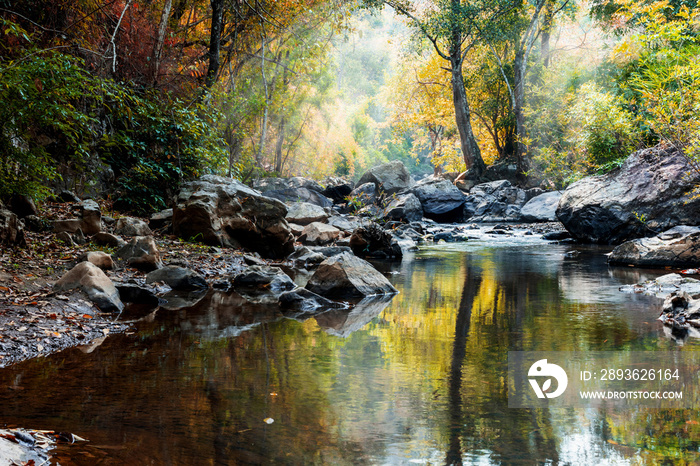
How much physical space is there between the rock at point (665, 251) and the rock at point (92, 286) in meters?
8.22

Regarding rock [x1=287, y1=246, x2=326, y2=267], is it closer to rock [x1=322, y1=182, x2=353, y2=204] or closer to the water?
the water

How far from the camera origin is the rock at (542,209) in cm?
1870

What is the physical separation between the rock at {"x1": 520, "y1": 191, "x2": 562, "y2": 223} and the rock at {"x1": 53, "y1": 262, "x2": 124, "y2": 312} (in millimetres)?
Result: 16388

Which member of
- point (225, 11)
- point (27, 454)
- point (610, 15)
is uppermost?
point (610, 15)

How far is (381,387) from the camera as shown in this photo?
11.1ft

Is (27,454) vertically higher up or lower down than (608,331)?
lower down

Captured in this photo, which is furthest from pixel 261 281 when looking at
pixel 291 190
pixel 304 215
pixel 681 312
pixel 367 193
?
pixel 291 190

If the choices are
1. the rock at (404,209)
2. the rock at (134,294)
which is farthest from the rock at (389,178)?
the rock at (134,294)

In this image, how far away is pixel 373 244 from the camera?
1119 cm

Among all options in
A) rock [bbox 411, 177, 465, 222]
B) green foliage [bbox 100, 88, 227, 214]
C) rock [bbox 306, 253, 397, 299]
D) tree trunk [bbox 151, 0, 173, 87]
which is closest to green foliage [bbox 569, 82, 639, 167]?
rock [bbox 411, 177, 465, 222]

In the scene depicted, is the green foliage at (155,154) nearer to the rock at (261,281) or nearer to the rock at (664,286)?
the rock at (261,281)

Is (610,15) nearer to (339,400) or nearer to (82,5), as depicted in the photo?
(82,5)

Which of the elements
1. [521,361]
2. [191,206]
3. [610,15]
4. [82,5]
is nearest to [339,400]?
[521,361]

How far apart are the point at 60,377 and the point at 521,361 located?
10.7 ft
